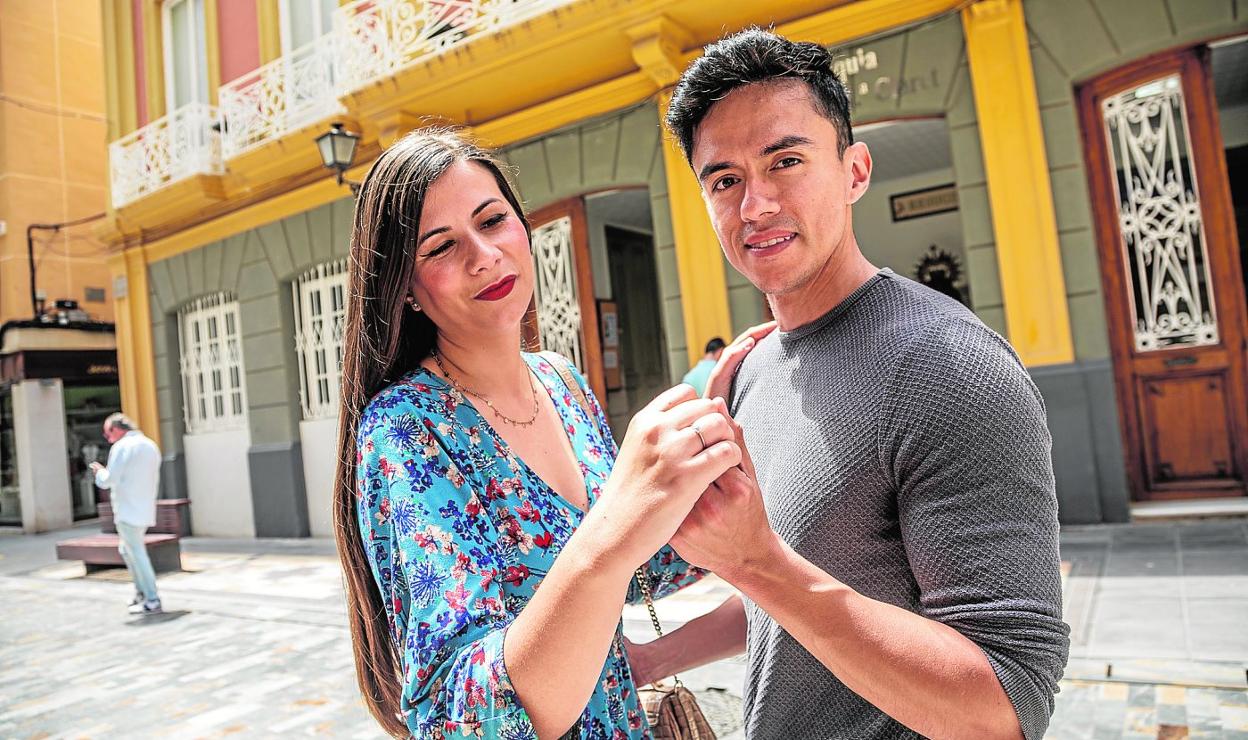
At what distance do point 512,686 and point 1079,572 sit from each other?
5.37 metres

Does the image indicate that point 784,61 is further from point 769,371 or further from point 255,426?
point 255,426

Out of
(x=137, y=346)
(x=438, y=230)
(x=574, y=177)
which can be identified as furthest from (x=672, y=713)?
(x=137, y=346)

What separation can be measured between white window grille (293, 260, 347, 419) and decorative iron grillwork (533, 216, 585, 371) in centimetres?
324

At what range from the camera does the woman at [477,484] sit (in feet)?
3.15

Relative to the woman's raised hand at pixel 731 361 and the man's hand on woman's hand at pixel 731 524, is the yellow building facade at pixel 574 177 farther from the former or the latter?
the man's hand on woman's hand at pixel 731 524

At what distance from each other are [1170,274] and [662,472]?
7.25m

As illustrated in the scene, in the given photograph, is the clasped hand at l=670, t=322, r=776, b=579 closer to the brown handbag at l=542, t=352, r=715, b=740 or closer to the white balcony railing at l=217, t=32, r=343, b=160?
the brown handbag at l=542, t=352, r=715, b=740

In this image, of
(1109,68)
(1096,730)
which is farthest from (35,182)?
(1096,730)

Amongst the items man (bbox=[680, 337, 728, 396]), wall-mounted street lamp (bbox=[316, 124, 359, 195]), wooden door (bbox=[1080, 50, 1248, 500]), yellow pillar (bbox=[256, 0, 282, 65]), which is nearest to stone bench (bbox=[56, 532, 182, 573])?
wall-mounted street lamp (bbox=[316, 124, 359, 195])

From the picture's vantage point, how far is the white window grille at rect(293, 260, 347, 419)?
11.1m

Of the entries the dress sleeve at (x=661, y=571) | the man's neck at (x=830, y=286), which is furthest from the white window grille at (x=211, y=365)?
the man's neck at (x=830, y=286)

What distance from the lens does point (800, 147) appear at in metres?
1.31

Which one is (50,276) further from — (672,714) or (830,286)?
(830,286)

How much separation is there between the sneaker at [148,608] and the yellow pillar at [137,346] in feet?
21.2
